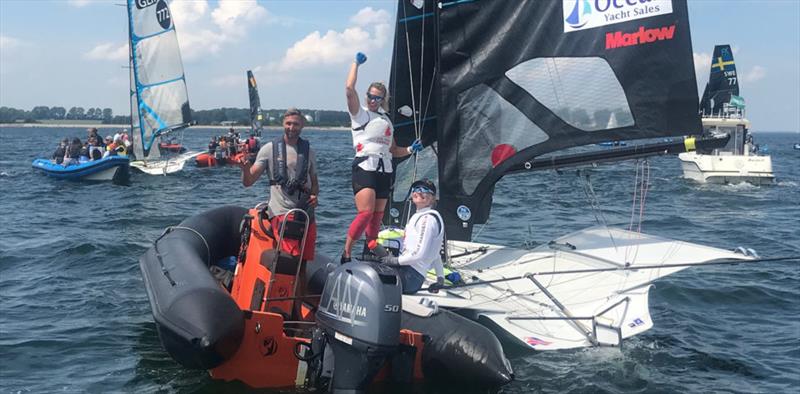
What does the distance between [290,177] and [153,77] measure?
24.7 metres

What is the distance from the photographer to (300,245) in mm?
6512

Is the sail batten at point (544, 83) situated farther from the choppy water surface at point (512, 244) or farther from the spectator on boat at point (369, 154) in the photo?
the choppy water surface at point (512, 244)

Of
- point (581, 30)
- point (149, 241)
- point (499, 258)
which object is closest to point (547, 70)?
point (581, 30)

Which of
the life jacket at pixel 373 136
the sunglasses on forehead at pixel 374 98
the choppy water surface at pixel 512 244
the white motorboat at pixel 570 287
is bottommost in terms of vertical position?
the choppy water surface at pixel 512 244

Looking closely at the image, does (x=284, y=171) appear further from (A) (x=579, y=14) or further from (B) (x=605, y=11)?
(B) (x=605, y=11)

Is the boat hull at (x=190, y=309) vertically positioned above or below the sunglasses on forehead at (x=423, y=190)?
below

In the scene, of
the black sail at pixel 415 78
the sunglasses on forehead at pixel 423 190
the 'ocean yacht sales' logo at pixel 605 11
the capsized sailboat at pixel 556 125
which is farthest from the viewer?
the black sail at pixel 415 78

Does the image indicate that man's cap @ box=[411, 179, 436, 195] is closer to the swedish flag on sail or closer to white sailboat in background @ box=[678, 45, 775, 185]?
white sailboat in background @ box=[678, 45, 775, 185]

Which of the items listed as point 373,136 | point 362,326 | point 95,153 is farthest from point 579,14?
point 95,153

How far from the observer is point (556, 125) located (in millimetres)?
7891

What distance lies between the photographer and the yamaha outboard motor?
219 inches

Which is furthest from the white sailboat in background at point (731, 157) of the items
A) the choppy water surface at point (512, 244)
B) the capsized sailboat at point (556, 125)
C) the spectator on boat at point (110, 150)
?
the spectator on boat at point (110, 150)

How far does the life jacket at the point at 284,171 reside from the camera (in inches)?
259

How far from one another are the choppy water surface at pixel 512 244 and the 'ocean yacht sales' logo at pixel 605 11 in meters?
2.13
